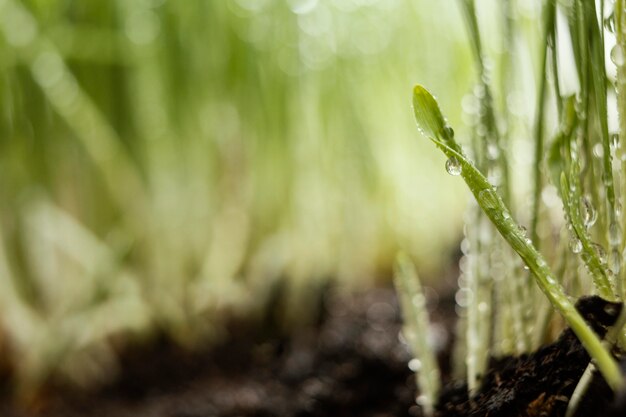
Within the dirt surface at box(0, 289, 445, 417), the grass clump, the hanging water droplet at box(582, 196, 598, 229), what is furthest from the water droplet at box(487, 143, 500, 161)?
the dirt surface at box(0, 289, 445, 417)

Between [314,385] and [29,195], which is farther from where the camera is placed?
[29,195]

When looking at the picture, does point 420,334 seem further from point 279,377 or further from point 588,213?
point 279,377

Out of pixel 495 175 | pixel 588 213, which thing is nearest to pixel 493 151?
pixel 495 175

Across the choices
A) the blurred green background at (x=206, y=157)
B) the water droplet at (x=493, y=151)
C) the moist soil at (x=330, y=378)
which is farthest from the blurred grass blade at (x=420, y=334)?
the blurred green background at (x=206, y=157)

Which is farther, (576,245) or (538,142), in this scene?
(538,142)

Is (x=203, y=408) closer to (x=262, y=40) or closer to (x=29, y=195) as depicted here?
(x=29, y=195)

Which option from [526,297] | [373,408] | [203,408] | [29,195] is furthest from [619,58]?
[29,195]

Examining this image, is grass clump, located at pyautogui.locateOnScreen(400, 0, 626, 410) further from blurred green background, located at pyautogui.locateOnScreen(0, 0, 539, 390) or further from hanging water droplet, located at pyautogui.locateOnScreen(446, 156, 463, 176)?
blurred green background, located at pyautogui.locateOnScreen(0, 0, 539, 390)

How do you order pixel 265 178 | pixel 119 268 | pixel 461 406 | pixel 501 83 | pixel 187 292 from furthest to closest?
pixel 265 178 → pixel 187 292 → pixel 119 268 → pixel 501 83 → pixel 461 406
